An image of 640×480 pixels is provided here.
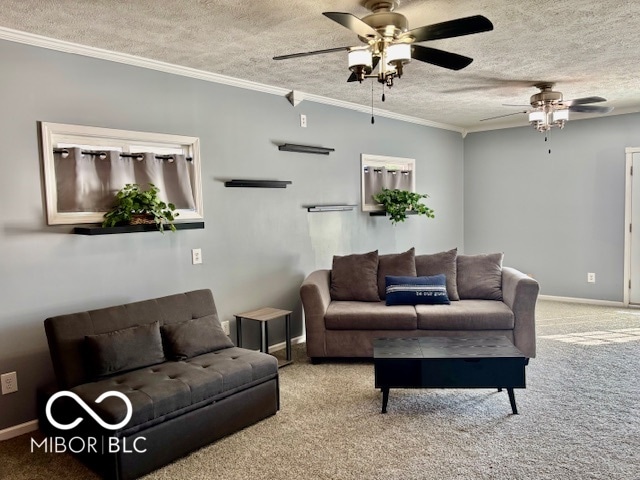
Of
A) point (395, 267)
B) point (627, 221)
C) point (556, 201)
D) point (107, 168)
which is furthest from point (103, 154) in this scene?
point (627, 221)

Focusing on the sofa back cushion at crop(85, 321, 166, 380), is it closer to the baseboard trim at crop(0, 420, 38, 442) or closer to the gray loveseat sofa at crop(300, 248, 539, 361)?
the baseboard trim at crop(0, 420, 38, 442)

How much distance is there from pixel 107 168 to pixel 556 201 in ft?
18.6

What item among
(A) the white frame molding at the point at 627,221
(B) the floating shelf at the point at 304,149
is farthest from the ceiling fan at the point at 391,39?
(A) the white frame molding at the point at 627,221

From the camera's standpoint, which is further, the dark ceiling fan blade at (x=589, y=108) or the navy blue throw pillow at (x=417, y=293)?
the dark ceiling fan blade at (x=589, y=108)

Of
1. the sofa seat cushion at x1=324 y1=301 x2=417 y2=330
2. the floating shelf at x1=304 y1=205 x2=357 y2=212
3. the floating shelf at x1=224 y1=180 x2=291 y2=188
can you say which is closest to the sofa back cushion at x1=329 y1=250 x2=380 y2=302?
the sofa seat cushion at x1=324 y1=301 x2=417 y2=330

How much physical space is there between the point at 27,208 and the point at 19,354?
91 centimetres

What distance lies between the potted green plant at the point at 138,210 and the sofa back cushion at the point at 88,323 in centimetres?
55

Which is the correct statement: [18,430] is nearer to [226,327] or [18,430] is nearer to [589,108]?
[226,327]

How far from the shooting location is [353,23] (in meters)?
2.26

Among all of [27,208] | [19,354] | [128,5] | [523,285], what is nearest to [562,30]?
[523,285]

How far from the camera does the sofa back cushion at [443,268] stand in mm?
4578

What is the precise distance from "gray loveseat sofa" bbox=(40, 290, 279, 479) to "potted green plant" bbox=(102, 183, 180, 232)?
0.57m

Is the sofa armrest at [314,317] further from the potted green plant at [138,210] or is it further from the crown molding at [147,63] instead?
the crown molding at [147,63]

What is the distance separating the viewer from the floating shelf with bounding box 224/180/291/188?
13.7 ft
